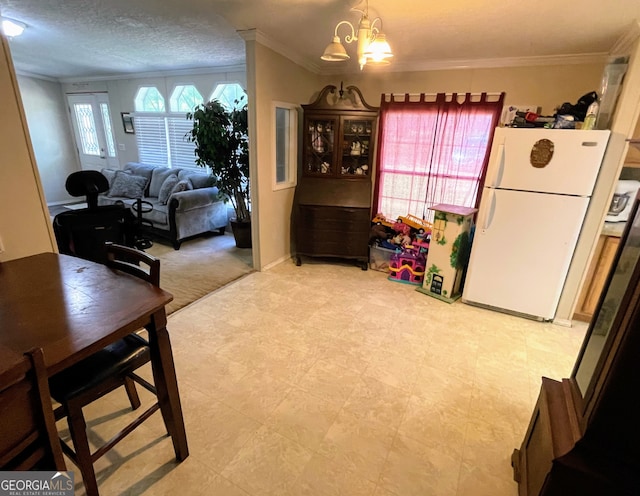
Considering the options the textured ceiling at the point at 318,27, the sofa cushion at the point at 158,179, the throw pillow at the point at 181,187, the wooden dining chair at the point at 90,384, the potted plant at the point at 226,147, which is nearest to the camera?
the wooden dining chair at the point at 90,384

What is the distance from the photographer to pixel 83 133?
21.1 feet

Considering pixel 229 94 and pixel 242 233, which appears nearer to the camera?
pixel 242 233

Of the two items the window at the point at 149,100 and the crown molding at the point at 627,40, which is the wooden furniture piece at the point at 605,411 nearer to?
the crown molding at the point at 627,40

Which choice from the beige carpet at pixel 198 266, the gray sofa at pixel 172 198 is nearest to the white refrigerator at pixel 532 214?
the beige carpet at pixel 198 266

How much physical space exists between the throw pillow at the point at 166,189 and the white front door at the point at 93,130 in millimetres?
2318

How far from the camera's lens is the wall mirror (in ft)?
3.34

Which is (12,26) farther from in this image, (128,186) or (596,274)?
(596,274)

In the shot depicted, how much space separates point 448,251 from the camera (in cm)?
308

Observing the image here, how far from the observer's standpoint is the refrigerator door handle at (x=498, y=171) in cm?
260

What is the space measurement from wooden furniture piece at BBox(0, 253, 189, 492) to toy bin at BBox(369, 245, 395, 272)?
2.74m


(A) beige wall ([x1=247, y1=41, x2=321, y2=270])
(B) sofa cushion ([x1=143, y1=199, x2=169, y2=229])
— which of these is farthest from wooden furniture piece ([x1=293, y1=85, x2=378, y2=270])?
(B) sofa cushion ([x1=143, y1=199, x2=169, y2=229])

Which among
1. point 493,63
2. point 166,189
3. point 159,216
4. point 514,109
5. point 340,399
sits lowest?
point 340,399

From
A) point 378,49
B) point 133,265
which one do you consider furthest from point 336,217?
point 133,265

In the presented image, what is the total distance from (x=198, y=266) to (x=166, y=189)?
5.16 ft
